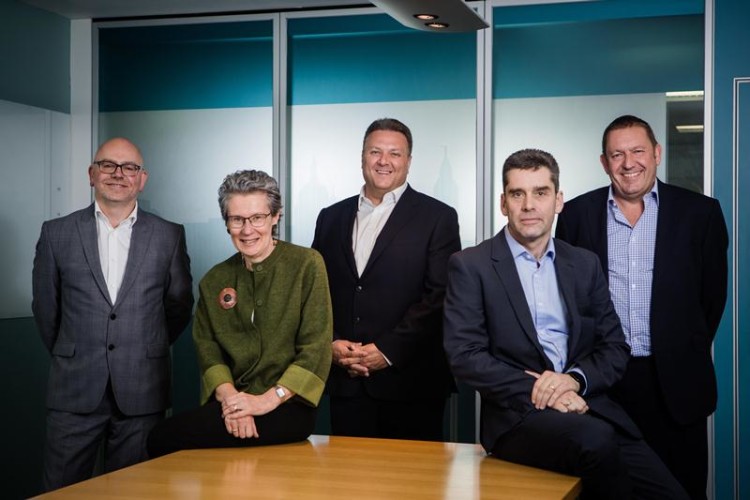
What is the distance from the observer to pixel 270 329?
10.6 feet

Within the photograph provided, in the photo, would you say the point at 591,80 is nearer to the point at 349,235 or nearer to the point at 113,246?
the point at 349,235

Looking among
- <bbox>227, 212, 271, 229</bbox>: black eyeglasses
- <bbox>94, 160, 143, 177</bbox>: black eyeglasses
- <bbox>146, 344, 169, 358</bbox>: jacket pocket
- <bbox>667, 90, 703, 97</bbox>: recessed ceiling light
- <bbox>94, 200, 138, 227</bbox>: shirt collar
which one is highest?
<bbox>667, 90, 703, 97</bbox>: recessed ceiling light

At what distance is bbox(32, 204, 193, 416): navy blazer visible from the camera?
3996 millimetres

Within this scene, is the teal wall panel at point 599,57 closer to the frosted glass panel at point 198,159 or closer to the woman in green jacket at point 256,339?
the frosted glass panel at point 198,159

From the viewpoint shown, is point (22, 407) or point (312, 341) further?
point (22, 407)

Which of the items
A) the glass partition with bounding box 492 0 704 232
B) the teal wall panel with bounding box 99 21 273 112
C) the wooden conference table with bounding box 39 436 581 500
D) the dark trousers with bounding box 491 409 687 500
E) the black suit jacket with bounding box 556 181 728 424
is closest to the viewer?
the wooden conference table with bounding box 39 436 581 500

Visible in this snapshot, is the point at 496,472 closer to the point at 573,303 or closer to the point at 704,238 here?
the point at 573,303

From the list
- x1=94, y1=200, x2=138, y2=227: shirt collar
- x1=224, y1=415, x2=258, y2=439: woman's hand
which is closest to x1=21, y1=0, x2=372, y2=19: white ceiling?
x1=94, y1=200, x2=138, y2=227: shirt collar

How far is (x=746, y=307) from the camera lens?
188 inches

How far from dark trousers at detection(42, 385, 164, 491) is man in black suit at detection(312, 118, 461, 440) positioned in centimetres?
84

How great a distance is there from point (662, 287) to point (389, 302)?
3.67ft

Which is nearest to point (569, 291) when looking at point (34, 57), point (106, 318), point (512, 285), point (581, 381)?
point (512, 285)

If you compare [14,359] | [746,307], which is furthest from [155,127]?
[746,307]

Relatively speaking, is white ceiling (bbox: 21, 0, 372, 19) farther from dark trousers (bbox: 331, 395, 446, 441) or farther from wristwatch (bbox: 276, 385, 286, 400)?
wristwatch (bbox: 276, 385, 286, 400)
